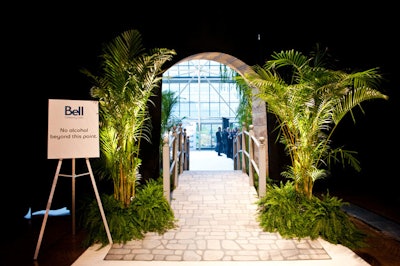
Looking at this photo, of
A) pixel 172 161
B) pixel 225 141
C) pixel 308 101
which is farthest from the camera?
pixel 225 141

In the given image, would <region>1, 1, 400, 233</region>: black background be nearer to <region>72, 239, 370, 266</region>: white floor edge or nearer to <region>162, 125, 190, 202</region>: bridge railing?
<region>162, 125, 190, 202</region>: bridge railing

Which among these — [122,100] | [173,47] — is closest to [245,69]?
[173,47]

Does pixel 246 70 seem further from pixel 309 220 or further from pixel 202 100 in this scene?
pixel 202 100

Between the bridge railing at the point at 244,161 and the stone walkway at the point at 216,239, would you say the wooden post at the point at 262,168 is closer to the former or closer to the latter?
the bridge railing at the point at 244,161

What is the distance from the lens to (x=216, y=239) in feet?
10.6

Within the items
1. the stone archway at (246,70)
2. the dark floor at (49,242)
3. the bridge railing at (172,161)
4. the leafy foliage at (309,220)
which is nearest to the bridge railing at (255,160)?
the stone archway at (246,70)

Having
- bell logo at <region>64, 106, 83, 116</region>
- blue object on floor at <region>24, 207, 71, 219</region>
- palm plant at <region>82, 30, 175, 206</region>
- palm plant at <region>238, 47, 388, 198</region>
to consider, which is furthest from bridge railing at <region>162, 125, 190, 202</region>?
blue object on floor at <region>24, 207, 71, 219</region>

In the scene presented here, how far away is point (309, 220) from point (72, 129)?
3.00m

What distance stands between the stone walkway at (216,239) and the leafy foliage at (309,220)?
0.12 m

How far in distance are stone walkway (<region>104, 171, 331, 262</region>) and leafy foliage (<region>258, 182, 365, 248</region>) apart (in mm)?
120

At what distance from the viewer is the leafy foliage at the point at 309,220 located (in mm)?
3180

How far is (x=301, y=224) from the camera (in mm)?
3344

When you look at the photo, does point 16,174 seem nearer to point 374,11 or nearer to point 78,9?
point 78,9

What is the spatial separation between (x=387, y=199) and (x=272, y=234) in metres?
2.90
